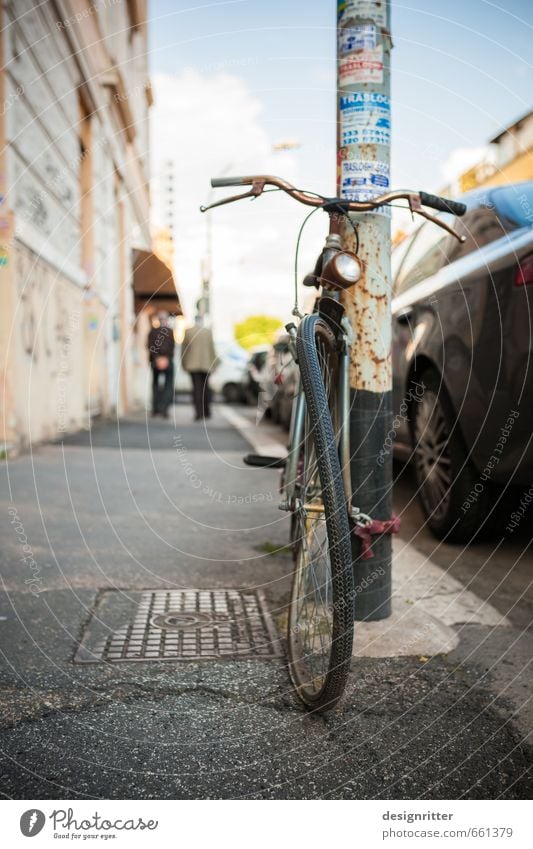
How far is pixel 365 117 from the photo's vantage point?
117 inches

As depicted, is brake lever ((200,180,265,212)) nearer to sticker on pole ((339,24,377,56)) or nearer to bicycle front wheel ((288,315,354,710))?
bicycle front wheel ((288,315,354,710))

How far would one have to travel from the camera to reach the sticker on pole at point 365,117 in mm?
2973

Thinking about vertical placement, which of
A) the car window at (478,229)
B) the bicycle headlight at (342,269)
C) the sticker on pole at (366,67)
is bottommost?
the bicycle headlight at (342,269)

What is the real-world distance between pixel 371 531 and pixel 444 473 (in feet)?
3.92

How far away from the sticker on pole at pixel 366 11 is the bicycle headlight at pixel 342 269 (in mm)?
1002

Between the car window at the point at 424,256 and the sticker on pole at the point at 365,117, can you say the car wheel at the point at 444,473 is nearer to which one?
the car window at the point at 424,256

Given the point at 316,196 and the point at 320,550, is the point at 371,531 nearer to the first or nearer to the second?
the point at 320,550

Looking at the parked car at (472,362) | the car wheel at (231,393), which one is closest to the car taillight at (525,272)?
the parked car at (472,362)

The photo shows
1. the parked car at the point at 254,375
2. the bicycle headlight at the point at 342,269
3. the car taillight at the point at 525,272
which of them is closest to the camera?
the bicycle headlight at the point at 342,269

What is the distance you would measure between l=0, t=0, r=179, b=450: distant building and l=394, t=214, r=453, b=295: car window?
2834 mm

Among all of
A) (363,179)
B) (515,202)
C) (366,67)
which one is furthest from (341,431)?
(515,202)

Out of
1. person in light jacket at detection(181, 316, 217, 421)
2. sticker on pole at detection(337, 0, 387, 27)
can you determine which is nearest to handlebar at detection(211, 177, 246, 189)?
sticker on pole at detection(337, 0, 387, 27)
